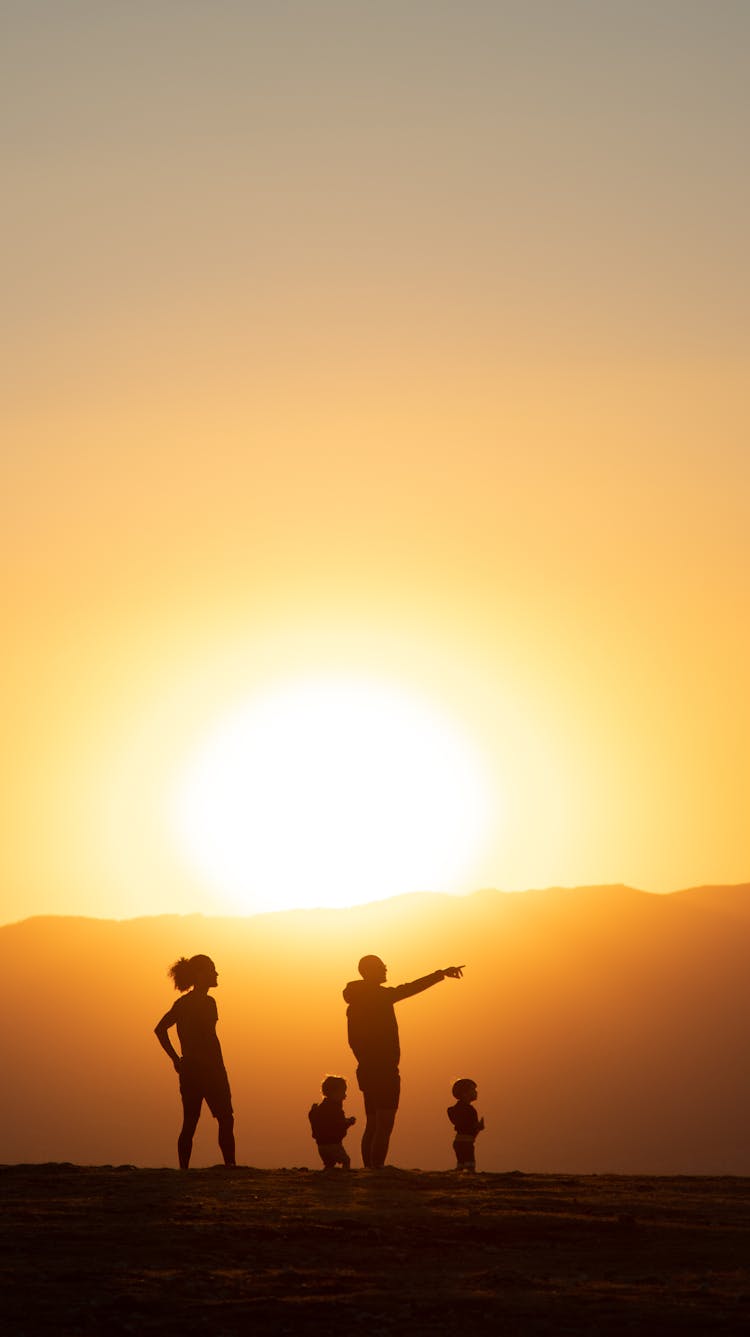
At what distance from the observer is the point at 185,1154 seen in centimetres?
2252

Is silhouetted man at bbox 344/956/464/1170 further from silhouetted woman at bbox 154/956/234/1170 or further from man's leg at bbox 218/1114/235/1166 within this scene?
man's leg at bbox 218/1114/235/1166

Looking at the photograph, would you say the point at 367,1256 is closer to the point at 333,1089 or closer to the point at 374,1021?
the point at 374,1021

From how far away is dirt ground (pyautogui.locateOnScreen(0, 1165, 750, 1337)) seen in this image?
42.3 feet

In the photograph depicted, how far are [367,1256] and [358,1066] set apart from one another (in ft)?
17.8

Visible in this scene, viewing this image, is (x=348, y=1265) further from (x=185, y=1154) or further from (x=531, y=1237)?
(x=185, y=1154)

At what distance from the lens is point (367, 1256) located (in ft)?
49.2

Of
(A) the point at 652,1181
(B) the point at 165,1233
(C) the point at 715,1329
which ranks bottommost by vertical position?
(C) the point at 715,1329

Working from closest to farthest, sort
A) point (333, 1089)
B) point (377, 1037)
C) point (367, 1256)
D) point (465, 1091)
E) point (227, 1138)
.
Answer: point (367, 1256)
point (377, 1037)
point (333, 1089)
point (465, 1091)
point (227, 1138)

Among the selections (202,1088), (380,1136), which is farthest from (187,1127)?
(380,1136)

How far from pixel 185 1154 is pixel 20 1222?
593cm

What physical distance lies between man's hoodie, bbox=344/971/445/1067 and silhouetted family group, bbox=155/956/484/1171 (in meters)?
0.01

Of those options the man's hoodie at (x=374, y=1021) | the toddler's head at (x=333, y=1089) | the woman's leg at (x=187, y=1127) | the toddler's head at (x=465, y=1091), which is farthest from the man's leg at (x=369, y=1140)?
the woman's leg at (x=187, y=1127)

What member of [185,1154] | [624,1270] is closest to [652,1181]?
[185,1154]

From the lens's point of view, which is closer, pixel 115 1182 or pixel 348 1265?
pixel 348 1265
